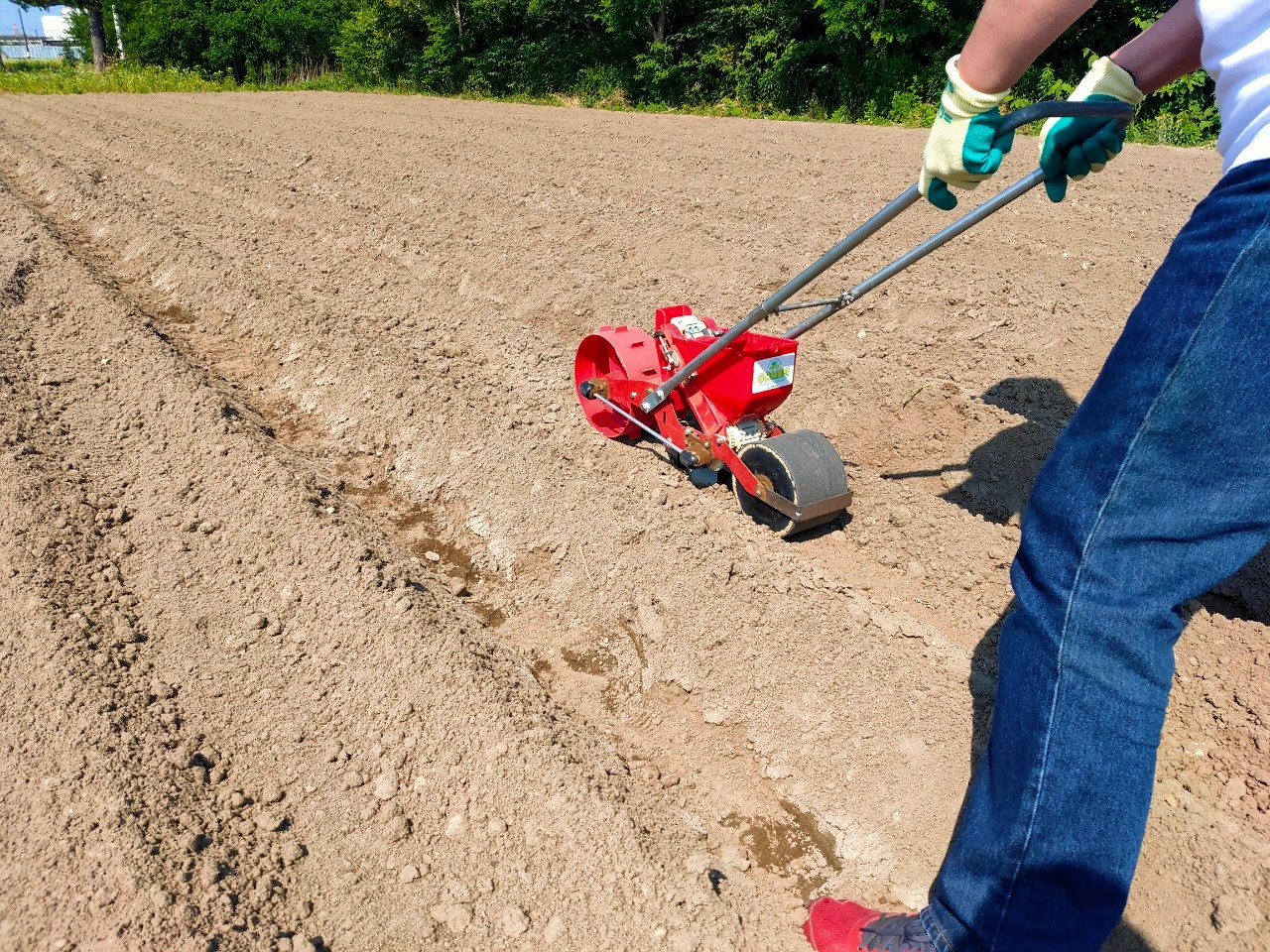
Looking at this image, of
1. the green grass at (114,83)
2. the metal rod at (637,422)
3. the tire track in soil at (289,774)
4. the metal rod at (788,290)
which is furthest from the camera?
the green grass at (114,83)

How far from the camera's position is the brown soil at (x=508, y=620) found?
7.20 ft

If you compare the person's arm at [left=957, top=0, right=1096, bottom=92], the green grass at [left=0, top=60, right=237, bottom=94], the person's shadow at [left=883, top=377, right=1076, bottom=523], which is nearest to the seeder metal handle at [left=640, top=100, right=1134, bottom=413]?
the person's arm at [left=957, top=0, right=1096, bottom=92]

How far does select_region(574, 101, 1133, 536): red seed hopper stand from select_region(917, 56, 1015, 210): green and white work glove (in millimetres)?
472

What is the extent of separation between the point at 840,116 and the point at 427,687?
15.1 metres

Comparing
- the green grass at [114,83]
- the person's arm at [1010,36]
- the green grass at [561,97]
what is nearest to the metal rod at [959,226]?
the person's arm at [1010,36]

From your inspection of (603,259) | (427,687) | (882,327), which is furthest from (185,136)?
(427,687)

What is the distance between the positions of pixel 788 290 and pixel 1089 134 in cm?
90

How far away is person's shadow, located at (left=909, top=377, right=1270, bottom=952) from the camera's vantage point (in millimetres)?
2525

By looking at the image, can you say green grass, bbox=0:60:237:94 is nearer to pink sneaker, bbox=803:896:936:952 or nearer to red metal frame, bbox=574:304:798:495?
red metal frame, bbox=574:304:798:495

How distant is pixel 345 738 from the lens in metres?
2.61

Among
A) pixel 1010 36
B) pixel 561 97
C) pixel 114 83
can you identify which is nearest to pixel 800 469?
pixel 1010 36

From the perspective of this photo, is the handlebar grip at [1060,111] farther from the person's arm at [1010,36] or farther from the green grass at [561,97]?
the green grass at [561,97]

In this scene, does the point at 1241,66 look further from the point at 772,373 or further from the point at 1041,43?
the point at 772,373

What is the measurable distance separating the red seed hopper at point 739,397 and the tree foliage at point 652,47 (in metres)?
11.5
